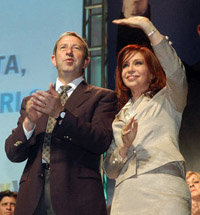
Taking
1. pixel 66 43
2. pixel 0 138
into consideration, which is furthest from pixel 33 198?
pixel 0 138

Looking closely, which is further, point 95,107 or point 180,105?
point 95,107

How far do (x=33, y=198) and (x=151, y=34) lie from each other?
1.02 meters

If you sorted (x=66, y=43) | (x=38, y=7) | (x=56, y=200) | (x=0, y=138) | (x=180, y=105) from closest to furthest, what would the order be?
(x=56, y=200) → (x=180, y=105) → (x=66, y=43) → (x=0, y=138) → (x=38, y=7)

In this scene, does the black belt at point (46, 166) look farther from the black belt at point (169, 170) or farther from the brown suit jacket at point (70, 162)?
the black belt at point (169, 170)

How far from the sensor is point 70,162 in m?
2.29

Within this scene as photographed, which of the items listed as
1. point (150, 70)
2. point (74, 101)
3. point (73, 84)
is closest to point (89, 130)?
point (74, 101)

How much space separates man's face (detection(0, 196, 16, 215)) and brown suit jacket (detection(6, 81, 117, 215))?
253cm

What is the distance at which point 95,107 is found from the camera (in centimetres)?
251

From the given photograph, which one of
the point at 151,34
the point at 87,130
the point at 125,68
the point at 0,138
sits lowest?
the point at 0,138

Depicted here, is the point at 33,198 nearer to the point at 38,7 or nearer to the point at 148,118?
the point at 148,118

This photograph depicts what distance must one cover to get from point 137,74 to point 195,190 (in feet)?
6.92

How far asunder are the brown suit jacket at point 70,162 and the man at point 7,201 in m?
2.50

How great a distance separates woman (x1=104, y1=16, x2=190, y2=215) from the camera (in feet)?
6.92

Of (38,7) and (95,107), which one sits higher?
(38,7)
